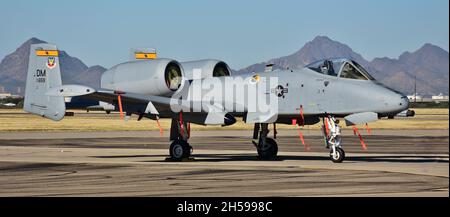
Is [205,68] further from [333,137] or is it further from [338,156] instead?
[338,156]

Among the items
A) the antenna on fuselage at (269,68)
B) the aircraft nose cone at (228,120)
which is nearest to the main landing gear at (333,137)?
the antenna on fuselage at (269,68)

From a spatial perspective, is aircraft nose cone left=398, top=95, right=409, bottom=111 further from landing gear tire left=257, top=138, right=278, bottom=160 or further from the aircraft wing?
landing gear tire left=257, top=138, right=278, bottom=160

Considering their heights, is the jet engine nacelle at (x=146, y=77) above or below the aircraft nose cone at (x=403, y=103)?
above

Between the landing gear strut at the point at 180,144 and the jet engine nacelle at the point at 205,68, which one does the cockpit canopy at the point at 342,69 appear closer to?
the jet engine nacelle at the point at 205,68

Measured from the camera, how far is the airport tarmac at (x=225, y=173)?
16953 mm

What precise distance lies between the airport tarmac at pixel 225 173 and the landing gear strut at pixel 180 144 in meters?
0.47

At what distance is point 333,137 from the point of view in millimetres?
24312

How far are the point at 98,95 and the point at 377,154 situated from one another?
10.9m

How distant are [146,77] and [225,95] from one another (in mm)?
2585

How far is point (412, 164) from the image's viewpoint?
961 inches

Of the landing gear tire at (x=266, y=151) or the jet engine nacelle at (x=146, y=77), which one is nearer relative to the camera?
the jet engine nacelle at (x=146, y=77)

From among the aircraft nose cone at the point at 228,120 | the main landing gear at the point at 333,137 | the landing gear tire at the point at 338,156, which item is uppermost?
the aircraft nose cone at the point at 228,120
